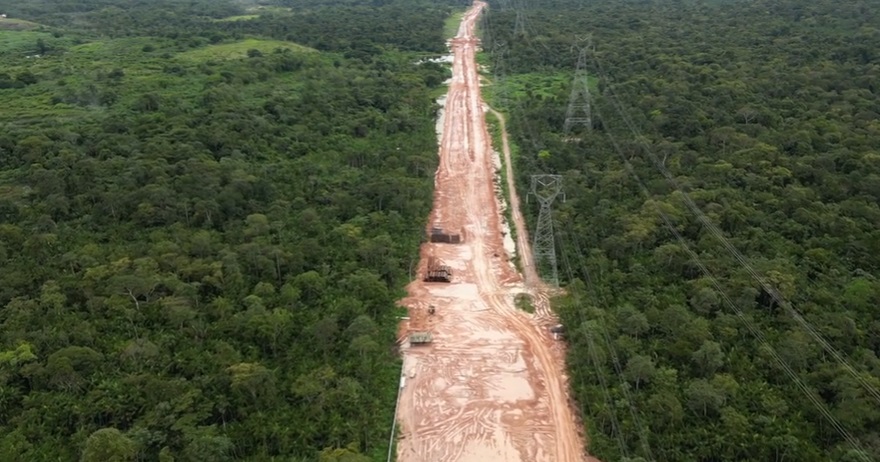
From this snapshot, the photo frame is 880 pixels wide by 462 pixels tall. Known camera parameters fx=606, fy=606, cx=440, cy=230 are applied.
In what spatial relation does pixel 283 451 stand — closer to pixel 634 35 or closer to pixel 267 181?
pixel 267 181

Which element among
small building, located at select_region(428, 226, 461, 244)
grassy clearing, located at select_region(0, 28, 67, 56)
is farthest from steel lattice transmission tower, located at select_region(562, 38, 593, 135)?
grassy clearing, located at select_region(0, 28, 67, 56)

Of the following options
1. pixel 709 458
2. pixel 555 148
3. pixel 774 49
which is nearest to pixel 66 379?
pixel 709 458

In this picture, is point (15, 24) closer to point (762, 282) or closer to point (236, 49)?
point (236, 49)

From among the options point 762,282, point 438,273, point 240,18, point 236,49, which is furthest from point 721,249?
point 240,18

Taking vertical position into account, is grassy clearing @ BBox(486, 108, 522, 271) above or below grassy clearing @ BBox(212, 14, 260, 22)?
below

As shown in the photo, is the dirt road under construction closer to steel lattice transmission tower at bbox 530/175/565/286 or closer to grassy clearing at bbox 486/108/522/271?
grassy clearing at bbox 486/108/522/271
